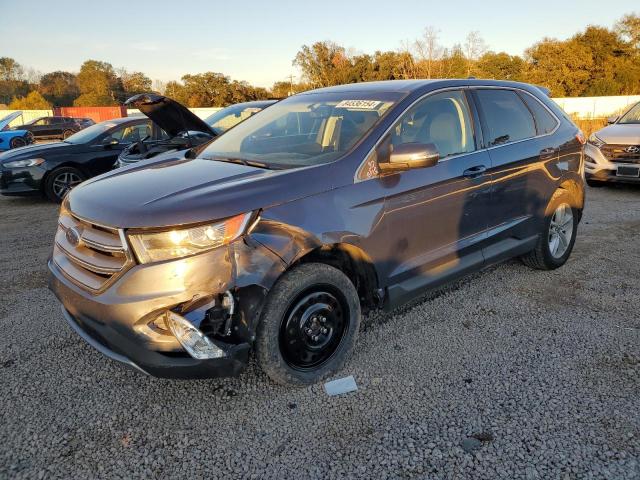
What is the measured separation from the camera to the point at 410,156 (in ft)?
9.77

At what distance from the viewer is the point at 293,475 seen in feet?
7.39

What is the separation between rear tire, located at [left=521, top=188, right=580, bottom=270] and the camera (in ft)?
14.8

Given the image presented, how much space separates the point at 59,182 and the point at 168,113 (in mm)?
3497

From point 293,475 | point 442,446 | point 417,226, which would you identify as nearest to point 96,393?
point 293,475

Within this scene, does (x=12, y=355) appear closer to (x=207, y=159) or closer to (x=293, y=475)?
(x=207, y=159)

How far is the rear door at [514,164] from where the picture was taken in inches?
152

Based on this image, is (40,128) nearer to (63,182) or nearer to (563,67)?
(63,182)

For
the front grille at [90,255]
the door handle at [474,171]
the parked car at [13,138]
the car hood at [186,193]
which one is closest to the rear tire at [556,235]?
the door handle at [474,171]

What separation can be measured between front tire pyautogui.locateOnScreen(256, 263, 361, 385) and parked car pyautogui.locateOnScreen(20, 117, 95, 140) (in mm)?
22044

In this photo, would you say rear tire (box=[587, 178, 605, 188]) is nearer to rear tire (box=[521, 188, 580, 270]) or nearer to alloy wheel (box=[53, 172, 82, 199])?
rear tire (box=[521, 188, 580, 270])

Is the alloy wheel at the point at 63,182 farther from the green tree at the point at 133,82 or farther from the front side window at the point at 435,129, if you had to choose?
the green tree at the point at 133,82

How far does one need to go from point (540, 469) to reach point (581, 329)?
1681mm

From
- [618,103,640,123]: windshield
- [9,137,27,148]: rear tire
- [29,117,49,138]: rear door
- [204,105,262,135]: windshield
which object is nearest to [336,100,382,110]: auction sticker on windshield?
[204,105,262,135]: windshield

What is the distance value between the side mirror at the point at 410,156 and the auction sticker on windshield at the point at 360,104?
504mm
